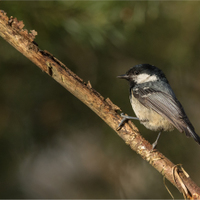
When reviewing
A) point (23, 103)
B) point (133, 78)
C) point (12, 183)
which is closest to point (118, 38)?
point (133, 78)

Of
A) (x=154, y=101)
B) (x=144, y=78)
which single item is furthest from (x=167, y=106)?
(x=144, y=78)

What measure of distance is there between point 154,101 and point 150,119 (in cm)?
9

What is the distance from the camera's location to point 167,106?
47.6 inches

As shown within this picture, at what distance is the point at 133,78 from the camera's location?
138cm

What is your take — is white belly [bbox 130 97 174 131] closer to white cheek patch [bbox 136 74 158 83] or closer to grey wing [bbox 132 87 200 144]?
grey wing [bbox 132 87 200 144]

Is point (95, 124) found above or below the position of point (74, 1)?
below

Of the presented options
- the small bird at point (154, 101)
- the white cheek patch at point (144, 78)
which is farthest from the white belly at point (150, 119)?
the white cheek patch at point (144, 78)

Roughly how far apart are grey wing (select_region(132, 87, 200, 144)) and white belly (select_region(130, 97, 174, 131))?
0.07ft

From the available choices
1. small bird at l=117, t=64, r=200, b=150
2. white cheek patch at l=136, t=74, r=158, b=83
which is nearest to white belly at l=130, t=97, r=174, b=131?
small bird at l=117, t=64, r=200, b=150

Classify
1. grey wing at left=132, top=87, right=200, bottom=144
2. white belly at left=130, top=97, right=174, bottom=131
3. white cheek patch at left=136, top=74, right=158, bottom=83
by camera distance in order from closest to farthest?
grey wing at left=132, top=87, right=200, bottom=144
white belly at left=130, top=97, right=174, bottom=131
white cheek patch at left=136, top=74, right=158, bottom=83

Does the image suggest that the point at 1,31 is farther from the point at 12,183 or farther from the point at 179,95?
the point at 179,95

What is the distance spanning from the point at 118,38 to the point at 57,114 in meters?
0.45

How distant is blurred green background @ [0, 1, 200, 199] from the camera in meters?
1.19

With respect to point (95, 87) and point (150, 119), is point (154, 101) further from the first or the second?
point (95, 87)
